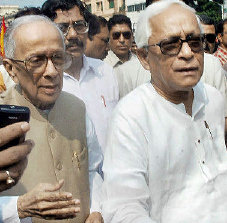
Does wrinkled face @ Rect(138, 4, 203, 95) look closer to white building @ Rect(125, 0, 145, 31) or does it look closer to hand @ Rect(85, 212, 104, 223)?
hand @ Rect(85, 212, 104, 223)

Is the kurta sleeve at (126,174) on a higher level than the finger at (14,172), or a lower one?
lower

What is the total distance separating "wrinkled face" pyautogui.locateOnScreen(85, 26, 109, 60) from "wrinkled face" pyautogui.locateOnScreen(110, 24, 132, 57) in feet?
0.87

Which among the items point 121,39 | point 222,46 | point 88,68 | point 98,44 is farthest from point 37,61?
point 222,46

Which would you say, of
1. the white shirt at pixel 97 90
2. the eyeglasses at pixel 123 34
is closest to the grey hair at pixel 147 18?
the white shirt at pixel 97 90

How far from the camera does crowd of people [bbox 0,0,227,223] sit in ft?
6.56

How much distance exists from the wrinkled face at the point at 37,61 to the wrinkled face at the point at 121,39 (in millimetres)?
3308

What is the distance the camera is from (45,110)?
2.49 m

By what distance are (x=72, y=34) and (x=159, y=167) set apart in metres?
1.78

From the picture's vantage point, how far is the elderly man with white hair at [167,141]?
6.64 feet

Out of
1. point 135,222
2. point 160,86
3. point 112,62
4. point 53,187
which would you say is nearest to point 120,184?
point 135,222

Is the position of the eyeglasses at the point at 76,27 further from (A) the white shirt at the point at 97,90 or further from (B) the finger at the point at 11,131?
(B) the finger at the point at 11,131

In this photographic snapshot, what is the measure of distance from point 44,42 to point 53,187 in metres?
0.93

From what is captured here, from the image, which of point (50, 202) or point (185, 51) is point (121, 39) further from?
point (50, 202)

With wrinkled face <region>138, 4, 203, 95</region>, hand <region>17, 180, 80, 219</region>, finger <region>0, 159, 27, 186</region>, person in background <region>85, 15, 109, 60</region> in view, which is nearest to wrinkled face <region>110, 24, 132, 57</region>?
person in background <region>85, 15, 109, 60</region>
